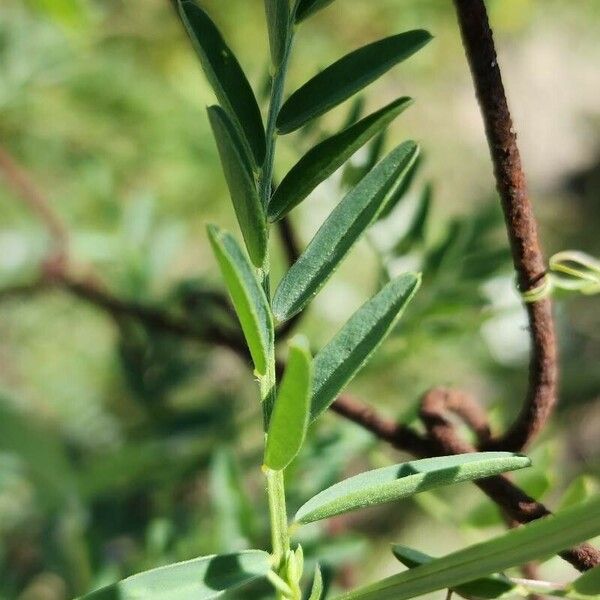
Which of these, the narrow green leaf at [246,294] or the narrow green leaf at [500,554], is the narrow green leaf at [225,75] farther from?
the narrow green leaf at [500,554]

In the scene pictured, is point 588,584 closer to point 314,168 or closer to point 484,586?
point 484,586

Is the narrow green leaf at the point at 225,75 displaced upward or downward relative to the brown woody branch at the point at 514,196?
upward

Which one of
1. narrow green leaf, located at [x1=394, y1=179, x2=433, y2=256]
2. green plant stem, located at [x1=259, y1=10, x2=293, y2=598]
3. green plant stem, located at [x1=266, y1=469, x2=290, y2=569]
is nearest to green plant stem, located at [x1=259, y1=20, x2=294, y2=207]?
green plant stem, located at [x1=259, y1=10, x2=293, y2=598]

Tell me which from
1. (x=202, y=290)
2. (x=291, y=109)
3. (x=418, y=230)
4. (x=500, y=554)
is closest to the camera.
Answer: (x=500, y=554)

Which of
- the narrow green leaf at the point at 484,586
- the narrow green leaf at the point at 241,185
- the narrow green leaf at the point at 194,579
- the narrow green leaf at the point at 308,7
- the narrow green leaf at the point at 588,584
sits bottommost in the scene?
the narrow green leaf at the point at 484,586

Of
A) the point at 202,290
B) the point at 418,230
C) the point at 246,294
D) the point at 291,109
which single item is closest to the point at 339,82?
the point at 291,109

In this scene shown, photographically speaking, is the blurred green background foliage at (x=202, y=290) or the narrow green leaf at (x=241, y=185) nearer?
the narrow green leaf at (x=241, y=185)

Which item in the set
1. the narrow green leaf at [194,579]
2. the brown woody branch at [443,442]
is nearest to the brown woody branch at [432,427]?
the brown woody branch at [443,442]
